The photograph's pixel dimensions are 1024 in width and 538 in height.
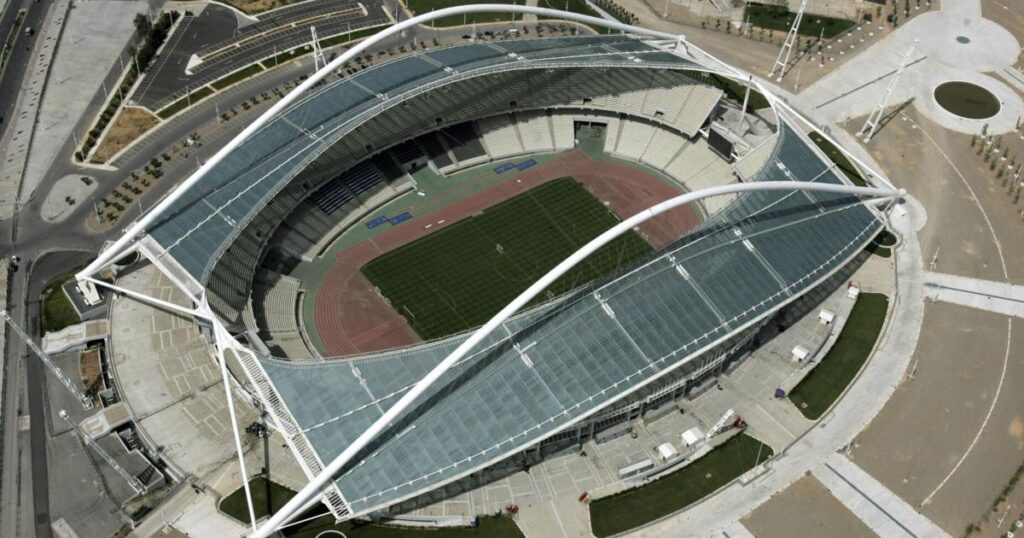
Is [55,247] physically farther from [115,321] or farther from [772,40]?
[772,40]

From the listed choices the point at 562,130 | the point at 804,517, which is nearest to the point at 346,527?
the point at 804,517

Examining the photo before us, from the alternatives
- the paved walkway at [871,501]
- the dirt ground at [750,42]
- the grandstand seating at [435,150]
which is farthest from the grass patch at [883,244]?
the grandstand seating at [435,150]

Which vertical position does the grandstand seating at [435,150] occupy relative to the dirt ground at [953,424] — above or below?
above

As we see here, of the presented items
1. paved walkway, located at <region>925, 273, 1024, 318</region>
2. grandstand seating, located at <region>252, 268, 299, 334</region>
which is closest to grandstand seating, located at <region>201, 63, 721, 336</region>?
grandstand seating, located at <region>252, 268, 299, 334</region>

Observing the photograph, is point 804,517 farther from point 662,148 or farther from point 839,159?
point 839,159

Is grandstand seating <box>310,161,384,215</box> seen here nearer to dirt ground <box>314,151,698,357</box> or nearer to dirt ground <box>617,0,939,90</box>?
dirt ground <box>314,151,698,357</box>

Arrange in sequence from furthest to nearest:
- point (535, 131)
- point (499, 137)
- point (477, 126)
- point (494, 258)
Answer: point (535, 131) < point (499, 137) < point (477, 126) < point (494, 258)

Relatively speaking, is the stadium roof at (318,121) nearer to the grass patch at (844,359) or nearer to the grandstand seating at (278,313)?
the grandstand seating at (278,313)
